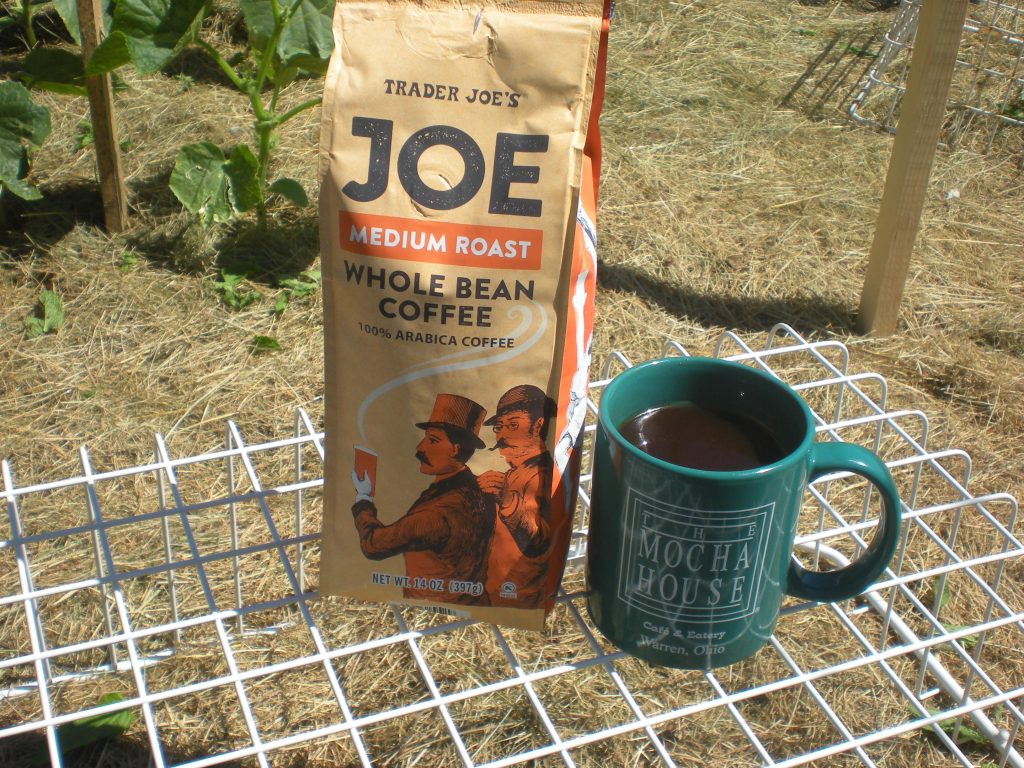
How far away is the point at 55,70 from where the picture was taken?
214 cm

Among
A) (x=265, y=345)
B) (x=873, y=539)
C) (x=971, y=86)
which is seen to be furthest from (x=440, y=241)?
(x=971, y=86)

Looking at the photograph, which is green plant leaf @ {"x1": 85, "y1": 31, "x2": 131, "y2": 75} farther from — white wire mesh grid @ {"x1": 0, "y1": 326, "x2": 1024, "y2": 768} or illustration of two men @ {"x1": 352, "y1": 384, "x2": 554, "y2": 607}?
illustration of two men @ {"x1": 352, "y1": 384, "x2": 554, "y2": 607}

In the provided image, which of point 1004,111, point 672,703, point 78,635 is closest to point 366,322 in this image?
point 672,703

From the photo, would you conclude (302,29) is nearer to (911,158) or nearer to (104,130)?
(104,130)

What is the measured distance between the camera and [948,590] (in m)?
1.52

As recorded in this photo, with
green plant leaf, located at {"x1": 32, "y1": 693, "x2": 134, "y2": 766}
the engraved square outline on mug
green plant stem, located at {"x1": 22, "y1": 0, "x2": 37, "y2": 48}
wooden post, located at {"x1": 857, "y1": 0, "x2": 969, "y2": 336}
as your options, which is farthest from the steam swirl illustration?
green plant stem, located at {"x1": 22, "y1": 0, "x2": 37, "y2": 48}

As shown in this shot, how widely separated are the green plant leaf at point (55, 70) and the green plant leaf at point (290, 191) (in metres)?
0.45

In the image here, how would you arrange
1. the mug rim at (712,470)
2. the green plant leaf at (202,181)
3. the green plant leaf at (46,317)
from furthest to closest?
the green plant leaf at (202,181) → the green plant leaf at (46,317) → the mug rim at (712,470)

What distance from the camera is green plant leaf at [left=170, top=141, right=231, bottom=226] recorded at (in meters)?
2.03

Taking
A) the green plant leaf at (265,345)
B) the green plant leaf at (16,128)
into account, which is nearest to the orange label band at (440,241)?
the green plant leaf at (265,345)

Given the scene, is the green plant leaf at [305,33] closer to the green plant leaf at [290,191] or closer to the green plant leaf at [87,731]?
the green plant leaf at [290,191]

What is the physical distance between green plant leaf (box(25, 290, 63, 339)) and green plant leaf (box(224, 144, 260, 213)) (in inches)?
15.0

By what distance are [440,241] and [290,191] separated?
1.58m

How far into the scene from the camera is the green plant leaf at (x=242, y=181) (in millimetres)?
2061
